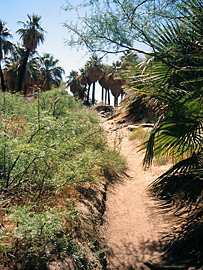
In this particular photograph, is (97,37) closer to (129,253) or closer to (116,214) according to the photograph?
(129,253)

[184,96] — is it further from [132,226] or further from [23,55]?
[23,55]

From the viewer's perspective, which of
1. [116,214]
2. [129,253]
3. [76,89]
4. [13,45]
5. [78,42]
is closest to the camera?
[78,42]

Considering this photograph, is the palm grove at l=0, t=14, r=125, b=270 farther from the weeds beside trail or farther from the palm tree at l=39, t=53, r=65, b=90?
the palm tree at l=39, t=53, r=65, b=90

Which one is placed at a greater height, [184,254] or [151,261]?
[184,254]

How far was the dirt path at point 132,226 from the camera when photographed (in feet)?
11.7

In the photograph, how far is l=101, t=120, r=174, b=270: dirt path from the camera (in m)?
3.55

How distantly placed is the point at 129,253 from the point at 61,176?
162cm

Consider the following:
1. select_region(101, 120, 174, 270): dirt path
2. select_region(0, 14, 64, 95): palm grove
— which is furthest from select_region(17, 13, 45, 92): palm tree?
select_region(101, 120, 174, 270): dirt path

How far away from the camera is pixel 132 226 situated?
180 inches

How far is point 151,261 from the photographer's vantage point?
3338mm

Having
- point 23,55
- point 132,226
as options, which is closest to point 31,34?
point 23,55

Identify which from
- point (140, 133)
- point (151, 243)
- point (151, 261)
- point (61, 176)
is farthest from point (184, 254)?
point (140, 133)

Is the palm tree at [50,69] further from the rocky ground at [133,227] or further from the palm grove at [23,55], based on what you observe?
the rocky ground at [133,227]

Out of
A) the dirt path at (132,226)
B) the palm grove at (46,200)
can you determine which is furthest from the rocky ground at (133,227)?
the palm grove at (46,200)
